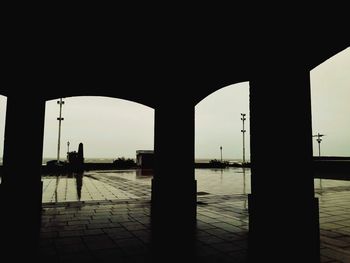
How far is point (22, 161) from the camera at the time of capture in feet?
24.0

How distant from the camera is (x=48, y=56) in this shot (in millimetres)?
6023

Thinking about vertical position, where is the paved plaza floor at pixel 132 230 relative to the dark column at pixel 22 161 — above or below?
below

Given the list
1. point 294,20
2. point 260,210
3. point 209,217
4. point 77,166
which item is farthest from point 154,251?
point 77,166

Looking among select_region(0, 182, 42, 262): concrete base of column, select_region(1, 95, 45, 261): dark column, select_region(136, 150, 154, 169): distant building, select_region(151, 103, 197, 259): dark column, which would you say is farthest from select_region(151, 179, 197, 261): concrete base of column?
select_region(136, 150, 154, 169): distant building

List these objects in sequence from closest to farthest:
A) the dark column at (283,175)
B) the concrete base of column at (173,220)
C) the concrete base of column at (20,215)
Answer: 1. the dark column at (283,175)
2. the concrete base of column at (173,220)
3. the concrete base of column at (20,215)

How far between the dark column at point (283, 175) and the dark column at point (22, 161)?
17.7 feet

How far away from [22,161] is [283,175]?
21.9 feet

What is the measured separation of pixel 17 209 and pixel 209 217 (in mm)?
5045

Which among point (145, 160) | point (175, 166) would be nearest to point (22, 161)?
point (175, 166)

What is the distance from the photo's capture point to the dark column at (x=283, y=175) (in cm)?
401

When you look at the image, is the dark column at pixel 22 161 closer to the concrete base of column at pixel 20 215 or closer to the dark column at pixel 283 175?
the concrete base of column at pixel 20 215

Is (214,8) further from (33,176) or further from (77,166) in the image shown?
(77,166)

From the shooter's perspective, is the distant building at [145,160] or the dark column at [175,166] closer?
the dark column at [175,166]

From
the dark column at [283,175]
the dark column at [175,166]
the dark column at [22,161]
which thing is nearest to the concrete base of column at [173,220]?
the dark column at [175,166]
